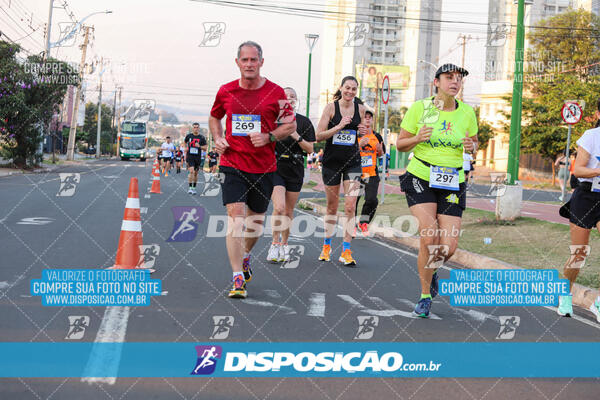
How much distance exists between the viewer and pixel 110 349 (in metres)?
4.29

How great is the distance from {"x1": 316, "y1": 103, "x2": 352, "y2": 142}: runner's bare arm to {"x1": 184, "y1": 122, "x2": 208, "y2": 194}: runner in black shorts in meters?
12.1

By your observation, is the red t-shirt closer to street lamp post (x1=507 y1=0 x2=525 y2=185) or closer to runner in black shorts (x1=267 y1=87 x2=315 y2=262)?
runner in black shorts (x1=267 y1=87 x2=315 y2=262)

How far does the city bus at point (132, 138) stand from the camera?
6850cm

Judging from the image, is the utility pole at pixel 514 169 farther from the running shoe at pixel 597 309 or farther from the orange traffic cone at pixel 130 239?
the orange traffic cone at pixel 130 239

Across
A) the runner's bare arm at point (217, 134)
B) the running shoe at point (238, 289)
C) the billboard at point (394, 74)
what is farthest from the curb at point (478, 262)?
the billboard at point (394, 74)

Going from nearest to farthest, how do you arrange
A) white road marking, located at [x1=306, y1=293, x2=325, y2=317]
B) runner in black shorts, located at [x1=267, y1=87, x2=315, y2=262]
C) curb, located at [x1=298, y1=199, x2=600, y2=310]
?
white road marking, located at [x1=306, y1=293, x2=325, y2=317]
curb, located at [x1=298, y1=199, x2=600, y2=310]
runner in black shorts, located at [x1=267, y1=87, x2=315, y2=262]

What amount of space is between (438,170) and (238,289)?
1.89 meters

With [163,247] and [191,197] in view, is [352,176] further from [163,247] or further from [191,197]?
[191,197]

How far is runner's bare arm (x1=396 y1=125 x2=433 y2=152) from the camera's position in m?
5.56

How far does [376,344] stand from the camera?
15.3 ft

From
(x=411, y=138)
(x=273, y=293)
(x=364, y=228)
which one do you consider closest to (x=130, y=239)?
(x=273, y=293)

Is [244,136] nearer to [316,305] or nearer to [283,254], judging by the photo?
[316,305]

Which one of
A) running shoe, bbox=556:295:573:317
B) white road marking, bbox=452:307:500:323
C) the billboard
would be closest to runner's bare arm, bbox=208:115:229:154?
white road marking, bbox=452:307:500:323

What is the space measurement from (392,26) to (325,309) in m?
144
